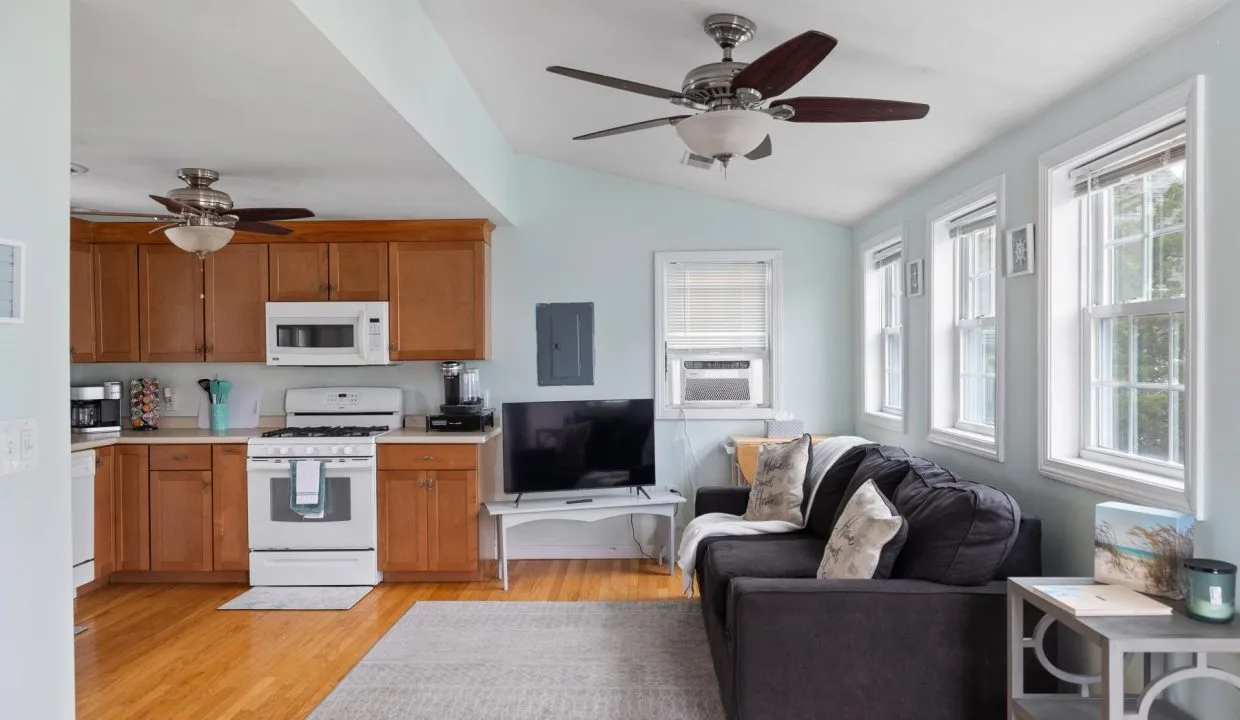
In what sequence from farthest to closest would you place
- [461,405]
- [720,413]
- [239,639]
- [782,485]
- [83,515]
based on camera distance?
[720,413] < [461,405] < [83,515] < [782,485] < [239,639]

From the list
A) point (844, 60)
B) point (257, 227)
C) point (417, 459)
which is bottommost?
point (417, 459)

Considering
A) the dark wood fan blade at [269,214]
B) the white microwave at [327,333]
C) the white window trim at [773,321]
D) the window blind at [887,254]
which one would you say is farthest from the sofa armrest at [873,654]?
the white microwave at [327,333]

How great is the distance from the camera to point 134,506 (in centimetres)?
477

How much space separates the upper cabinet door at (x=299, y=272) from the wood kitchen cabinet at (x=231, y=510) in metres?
1.01

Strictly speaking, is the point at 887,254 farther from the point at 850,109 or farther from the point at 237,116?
the point at 237,116

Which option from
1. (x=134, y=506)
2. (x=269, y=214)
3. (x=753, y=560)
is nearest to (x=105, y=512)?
(x=134, y=506)

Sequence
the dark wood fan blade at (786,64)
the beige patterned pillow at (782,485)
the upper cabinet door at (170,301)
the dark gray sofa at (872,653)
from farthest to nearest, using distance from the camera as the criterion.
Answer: the upper cabinet door at (170,301)
the beige patterned pillow at (782,485)
the dark gray sofa at (872,653)
the dark wood fan blade at (786,64)

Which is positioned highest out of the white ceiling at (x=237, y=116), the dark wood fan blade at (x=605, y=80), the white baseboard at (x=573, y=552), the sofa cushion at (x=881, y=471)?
the white ceiling at (x=237, y=116)

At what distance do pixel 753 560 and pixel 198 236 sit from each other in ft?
9.59

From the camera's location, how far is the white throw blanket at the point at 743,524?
379 cm

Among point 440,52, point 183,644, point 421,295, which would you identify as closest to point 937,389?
point 440,52

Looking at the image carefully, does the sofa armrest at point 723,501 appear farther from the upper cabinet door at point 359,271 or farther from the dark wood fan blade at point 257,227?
the dark wood fan blade at point 257,227

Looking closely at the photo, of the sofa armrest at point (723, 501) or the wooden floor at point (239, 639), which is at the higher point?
the sofa armrest at point (723, 501)

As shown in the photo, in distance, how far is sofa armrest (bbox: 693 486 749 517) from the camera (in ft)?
14.3
